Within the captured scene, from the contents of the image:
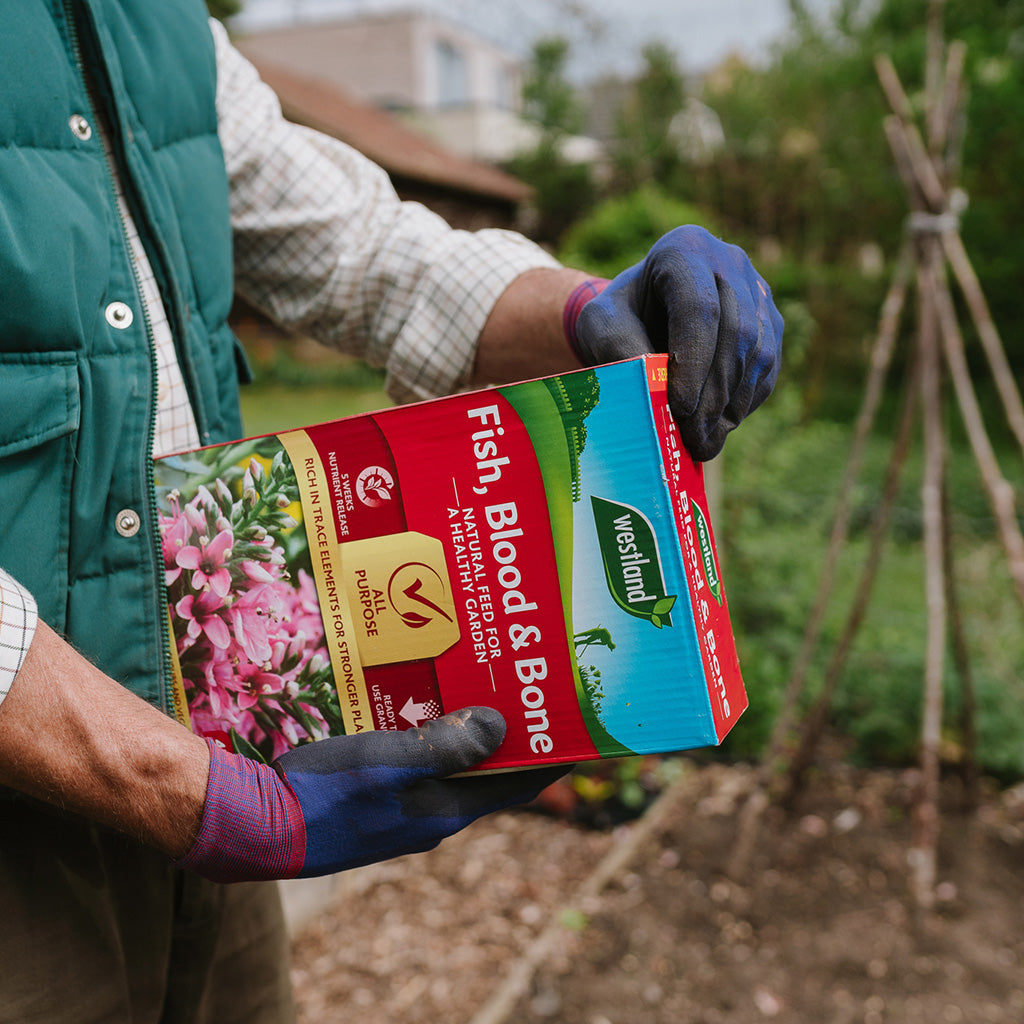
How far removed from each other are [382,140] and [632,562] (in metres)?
14.4

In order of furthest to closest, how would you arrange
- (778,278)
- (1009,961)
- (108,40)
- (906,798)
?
(778,278), (906,798), (1009,961), (108,40)

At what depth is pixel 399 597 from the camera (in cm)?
90

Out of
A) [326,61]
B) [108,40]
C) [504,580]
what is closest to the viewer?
[504,580]

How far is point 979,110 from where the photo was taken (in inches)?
358

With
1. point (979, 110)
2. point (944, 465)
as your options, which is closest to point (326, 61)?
point (979, 110)

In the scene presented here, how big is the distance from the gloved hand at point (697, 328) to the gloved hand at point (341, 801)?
1.23 feet

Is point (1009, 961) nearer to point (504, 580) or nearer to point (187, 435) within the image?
point (504, 580)

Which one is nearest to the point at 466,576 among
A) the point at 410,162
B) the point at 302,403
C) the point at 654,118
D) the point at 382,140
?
Result: the point at 302,403

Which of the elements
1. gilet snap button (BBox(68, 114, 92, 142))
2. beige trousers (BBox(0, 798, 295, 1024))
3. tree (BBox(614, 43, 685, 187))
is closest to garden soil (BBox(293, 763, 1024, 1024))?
beige trousers (BBox(0, 798, 295, 1024))

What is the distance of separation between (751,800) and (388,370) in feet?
6.71

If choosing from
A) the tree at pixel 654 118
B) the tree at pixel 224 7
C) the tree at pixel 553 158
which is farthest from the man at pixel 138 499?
the tree at pixel 553 158

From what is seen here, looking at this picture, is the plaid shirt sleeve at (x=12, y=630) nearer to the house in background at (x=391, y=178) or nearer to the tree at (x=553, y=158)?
the house in background at (x=391, y=178)

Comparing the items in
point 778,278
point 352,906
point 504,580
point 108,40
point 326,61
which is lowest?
point 352,906

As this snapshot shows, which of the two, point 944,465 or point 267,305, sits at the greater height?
point 267,305
